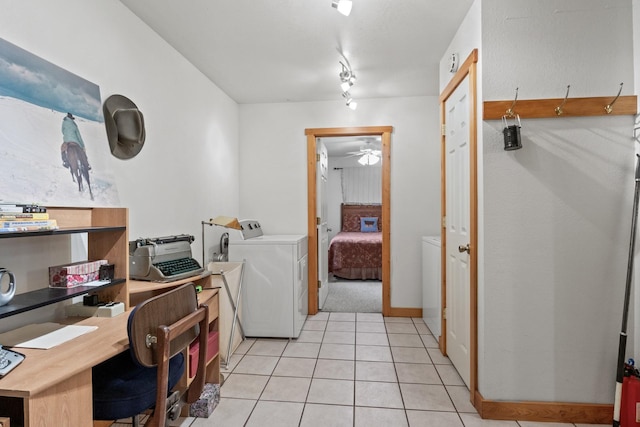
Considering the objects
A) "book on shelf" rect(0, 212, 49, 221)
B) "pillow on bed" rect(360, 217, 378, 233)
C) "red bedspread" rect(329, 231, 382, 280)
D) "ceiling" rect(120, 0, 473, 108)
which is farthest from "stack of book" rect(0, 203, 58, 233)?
"pillow on bed" rect(360, 217, 378, 233)

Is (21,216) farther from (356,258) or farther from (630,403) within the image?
(356,258)

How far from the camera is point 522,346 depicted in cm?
196

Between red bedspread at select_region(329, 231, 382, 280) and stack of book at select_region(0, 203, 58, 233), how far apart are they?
462 centimetres

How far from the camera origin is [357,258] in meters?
5.67

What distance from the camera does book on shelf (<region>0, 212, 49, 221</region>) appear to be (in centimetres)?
120

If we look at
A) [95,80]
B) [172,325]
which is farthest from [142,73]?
[172,325]

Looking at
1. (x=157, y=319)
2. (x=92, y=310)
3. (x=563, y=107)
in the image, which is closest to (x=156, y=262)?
(x=92, y=310)

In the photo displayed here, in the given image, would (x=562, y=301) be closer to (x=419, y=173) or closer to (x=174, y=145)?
(x=419, y=173)

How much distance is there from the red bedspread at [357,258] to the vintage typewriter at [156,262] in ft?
12.2

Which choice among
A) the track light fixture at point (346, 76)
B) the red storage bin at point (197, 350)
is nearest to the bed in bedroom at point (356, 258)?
the track light fixture at point (346, 76)

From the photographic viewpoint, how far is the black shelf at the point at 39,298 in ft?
3.89

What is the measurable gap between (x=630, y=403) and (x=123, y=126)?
3.29 metres

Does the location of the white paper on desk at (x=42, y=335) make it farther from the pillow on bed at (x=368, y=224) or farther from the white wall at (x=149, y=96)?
the pillow on bed at (x=368, y=224)

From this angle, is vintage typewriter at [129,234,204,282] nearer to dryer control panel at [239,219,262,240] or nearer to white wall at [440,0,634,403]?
dryer control panel at [239,219,262,240]
